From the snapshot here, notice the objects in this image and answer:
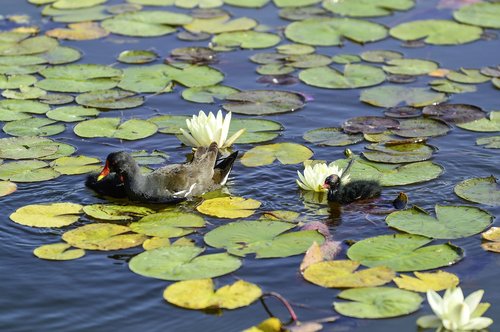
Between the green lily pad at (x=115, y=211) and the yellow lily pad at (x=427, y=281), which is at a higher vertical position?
the green lily pad at (x=115, y=211)

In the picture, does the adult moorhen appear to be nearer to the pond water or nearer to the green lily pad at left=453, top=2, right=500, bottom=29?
the pond water

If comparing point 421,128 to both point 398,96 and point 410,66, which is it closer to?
point 398,96

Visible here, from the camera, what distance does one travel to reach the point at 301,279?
7816 mm

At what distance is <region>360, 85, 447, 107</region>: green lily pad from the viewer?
11.4m

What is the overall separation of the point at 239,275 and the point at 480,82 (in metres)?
5.28

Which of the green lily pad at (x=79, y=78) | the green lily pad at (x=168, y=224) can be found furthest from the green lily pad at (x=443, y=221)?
the green lily pad at (x=79, y=78)

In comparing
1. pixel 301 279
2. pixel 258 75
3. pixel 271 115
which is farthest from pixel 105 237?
pixel 258 75

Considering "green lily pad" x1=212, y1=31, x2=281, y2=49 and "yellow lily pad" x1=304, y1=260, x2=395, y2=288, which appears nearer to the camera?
"yellow lily pad" x1=304, y1=260, x2=395, y2=288

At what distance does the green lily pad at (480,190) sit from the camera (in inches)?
361

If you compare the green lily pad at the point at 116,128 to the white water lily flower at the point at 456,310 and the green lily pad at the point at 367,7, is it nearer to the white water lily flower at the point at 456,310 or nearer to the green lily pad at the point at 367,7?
the green lily pad at the point at 367,7

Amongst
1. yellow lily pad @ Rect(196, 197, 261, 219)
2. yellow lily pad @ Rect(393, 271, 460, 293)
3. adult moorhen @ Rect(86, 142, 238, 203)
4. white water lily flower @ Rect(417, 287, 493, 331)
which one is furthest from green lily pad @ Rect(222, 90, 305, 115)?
white water lily flower @ Rect(417, 287, 493, 331)

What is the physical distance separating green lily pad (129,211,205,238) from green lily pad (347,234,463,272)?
1385 mm

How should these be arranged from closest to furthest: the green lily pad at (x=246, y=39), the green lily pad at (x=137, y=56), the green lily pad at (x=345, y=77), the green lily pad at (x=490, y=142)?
the green lily pad at (x=490, y=142) < the green lily pad at (x=345, y=77) < the green lily pad at (x=137, y=56) < the green lily pad at (x=246, y=39)

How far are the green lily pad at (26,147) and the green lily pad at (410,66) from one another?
13.8 feet
